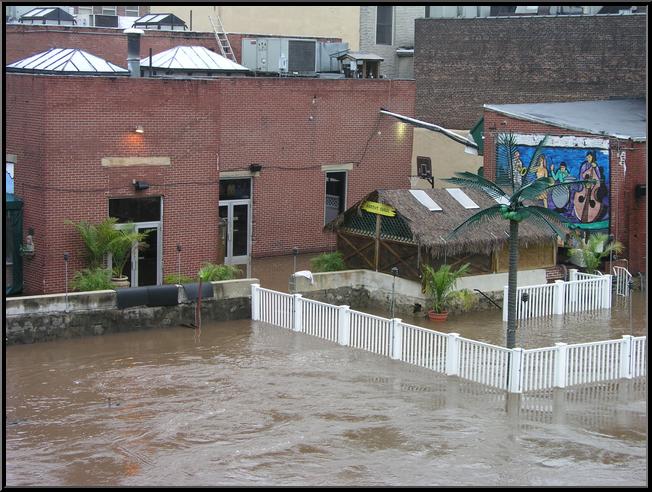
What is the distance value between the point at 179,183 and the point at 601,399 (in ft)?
41.6

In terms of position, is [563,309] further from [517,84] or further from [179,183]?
[517,84]

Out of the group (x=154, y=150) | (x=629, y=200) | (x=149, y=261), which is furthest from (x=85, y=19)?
(x=629, y=200)

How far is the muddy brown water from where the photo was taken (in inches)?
666

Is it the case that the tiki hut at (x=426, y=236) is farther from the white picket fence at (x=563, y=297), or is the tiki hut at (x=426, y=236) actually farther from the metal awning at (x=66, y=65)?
the metal awning at (x=66, y=65)

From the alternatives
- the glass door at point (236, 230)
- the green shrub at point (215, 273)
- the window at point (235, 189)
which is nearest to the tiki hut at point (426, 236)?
the green shrub at point (215, 273)

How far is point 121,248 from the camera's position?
27.2m

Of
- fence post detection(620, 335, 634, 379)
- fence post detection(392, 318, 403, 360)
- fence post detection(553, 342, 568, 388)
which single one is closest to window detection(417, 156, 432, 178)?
fence post detection(392, 318, 403, 360)

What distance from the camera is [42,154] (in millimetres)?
27172

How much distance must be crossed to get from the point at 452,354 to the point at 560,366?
81.3 inches

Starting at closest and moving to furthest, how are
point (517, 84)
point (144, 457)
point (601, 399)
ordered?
point (144, 457) < point (601, 399) < point (517, 84)

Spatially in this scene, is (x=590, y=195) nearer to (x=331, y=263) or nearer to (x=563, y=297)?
(x=563, y=297)

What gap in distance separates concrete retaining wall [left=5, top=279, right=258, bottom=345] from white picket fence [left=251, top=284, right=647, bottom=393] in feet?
10.5

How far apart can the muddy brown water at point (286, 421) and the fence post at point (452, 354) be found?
294 mm

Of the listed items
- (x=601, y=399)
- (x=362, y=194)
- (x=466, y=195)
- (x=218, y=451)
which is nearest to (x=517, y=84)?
(x=362, y=194)
